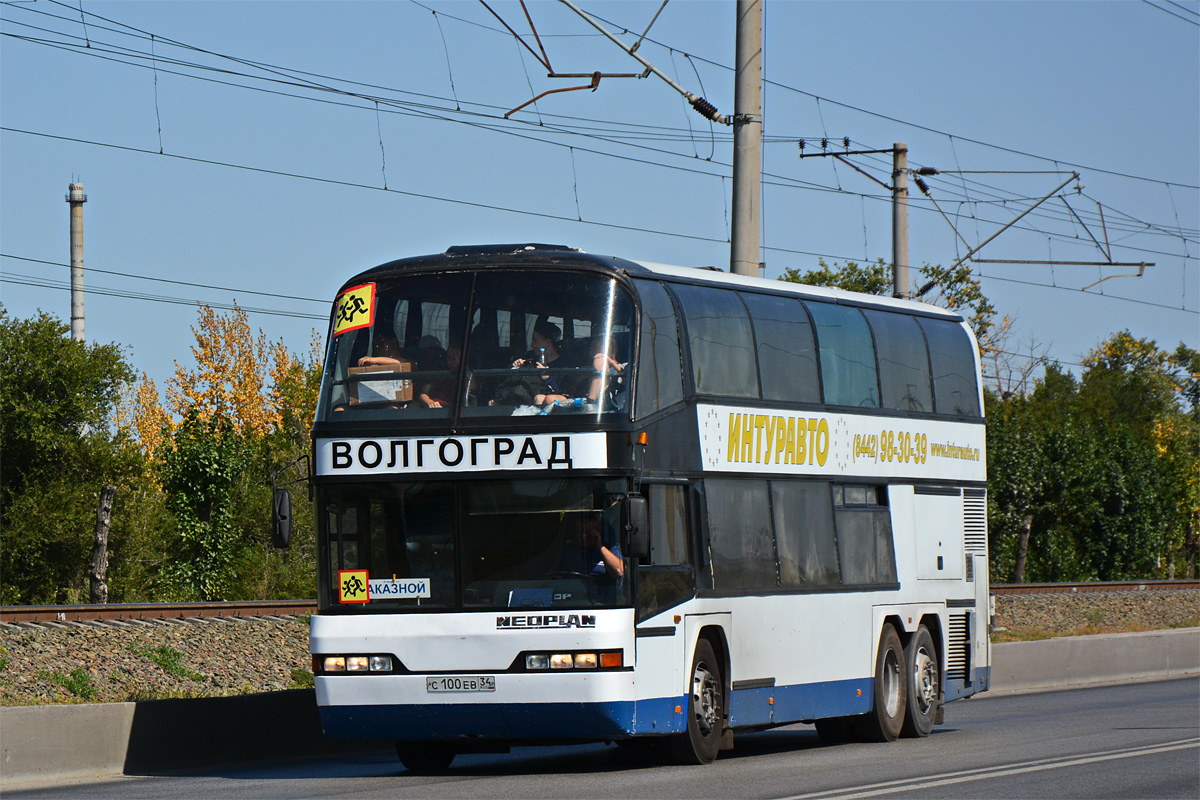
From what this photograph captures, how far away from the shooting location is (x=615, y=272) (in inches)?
573

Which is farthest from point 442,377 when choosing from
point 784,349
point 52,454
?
point 52,454

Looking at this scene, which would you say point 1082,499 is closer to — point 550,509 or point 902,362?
point 902,362

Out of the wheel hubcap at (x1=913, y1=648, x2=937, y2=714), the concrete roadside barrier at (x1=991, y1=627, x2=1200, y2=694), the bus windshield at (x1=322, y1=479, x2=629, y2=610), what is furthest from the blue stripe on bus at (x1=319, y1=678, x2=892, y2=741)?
the concrete roadside barrier at (x1=991, y1=627, x2=1200, y2=694)

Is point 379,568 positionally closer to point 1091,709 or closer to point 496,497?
point 496,497

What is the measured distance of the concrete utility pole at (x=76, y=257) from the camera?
184ft

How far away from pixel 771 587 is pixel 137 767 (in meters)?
5.58

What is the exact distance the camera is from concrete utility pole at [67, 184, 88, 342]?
56125 millimetres

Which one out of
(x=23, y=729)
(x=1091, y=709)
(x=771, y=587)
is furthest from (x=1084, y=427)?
(x=23, y=729)

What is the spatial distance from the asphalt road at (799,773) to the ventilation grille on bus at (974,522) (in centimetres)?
214

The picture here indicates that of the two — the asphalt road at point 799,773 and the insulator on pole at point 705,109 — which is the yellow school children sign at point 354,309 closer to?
the asphalt road at point 799,773

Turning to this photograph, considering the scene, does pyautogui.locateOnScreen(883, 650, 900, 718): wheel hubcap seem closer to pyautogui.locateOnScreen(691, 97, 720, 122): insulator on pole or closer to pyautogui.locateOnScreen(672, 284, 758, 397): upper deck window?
pyautogui.locateOnScreen(672, 284, 758, 397): upper deck window

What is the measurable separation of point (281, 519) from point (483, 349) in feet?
6.87

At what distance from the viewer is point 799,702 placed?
16.5m

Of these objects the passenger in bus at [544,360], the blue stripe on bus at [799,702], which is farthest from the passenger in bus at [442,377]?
the blue stripe on bus at [799,702]
